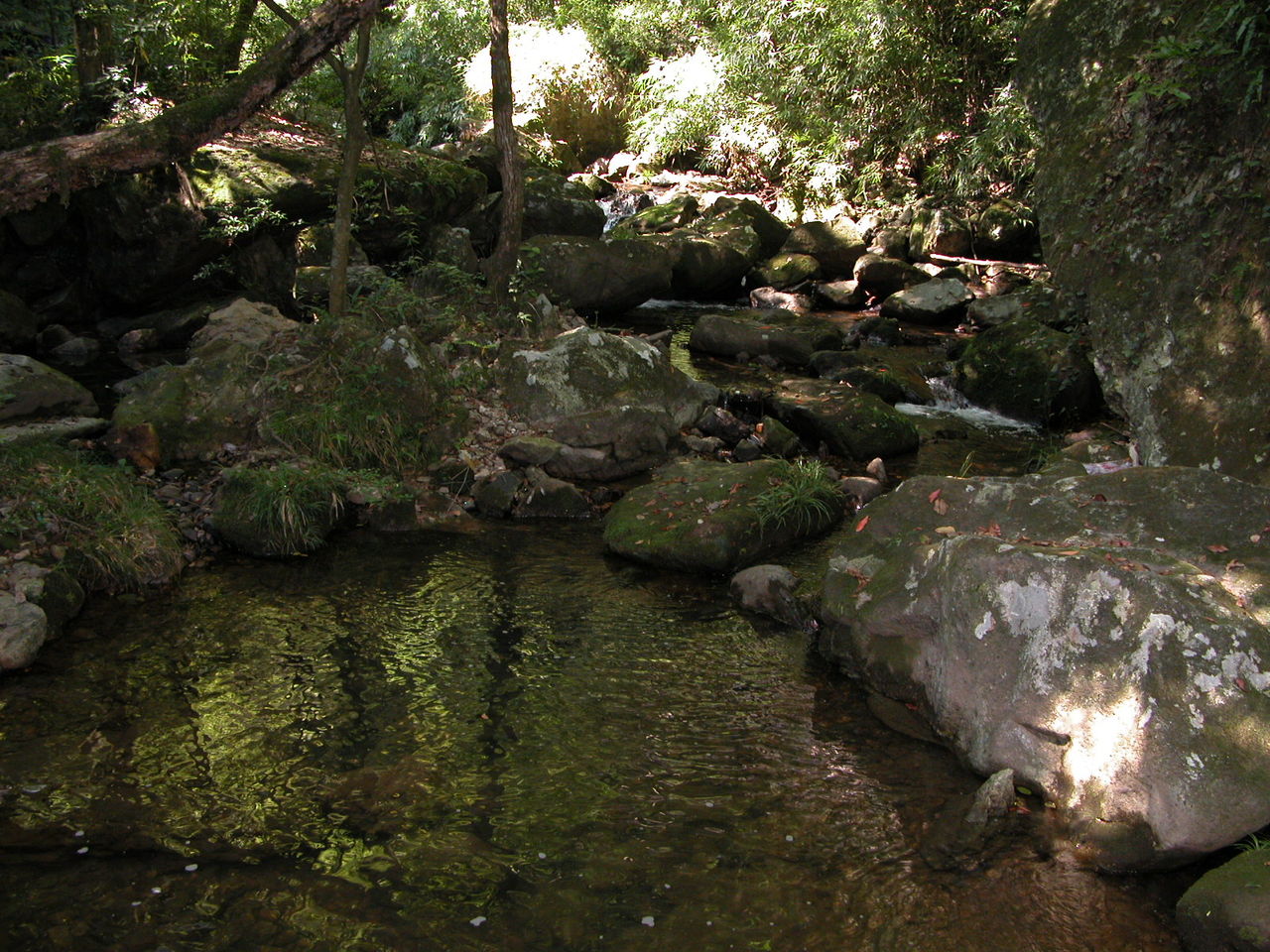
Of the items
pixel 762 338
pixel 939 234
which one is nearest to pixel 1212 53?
pixel 762 338

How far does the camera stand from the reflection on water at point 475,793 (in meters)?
3.36

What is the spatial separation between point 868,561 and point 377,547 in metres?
3.60

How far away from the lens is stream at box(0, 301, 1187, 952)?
132 inches

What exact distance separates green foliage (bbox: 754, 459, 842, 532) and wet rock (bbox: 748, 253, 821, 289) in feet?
32.3

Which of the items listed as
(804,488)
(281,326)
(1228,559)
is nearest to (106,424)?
(281,326)

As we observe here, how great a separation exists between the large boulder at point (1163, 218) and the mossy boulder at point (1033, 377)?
2979 mm

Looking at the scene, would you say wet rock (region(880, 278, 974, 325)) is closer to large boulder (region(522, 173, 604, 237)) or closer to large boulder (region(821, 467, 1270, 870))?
large boulder (region(522, 173, 604, 237))

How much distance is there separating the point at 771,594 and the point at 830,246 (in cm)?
1241

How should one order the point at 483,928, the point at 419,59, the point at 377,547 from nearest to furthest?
the point at 483,928 → the point at 377,547 → the point at 419,59

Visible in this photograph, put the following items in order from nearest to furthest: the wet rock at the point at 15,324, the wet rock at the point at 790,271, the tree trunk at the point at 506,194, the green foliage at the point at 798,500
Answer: the green foliage at the point at 798,500 < the tree trunk at the point at 506,194 < the wet rock at the point at 15,324 < the wet rock at the point at 790,271

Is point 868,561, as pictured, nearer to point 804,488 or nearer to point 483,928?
point 804,488

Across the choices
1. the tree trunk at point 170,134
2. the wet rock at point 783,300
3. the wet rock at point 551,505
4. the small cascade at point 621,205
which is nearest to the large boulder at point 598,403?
the wet rock at point 551,505

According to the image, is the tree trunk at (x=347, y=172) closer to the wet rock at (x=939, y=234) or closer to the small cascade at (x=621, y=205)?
the small cascade at (x=621, y=205)

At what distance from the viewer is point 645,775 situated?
4.29 metres
